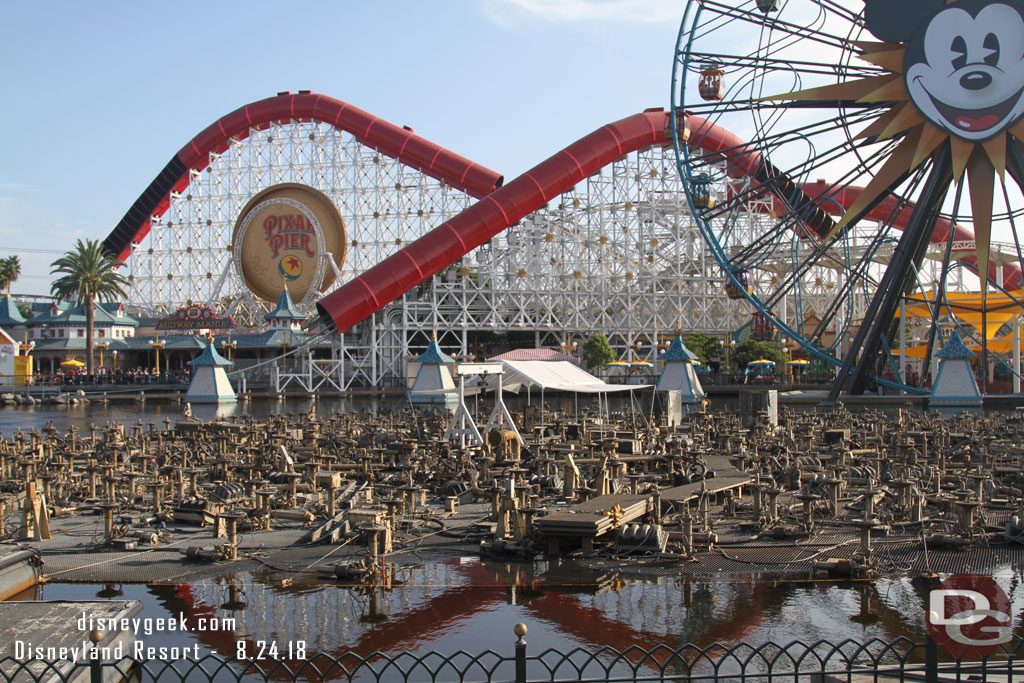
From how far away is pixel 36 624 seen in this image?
30.2 feet

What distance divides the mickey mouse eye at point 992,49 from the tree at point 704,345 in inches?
1300

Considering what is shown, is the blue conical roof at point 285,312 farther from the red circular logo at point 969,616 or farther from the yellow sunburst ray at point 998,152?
the red circular logo at point 969,616

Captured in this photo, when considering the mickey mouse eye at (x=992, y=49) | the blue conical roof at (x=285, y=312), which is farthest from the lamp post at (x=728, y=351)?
the mickey mouse eye at (x=992, y=49)

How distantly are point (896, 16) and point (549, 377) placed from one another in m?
16.7

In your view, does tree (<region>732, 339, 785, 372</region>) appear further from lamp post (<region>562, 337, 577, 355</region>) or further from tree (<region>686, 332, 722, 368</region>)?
lamp post (<region>562, 337, 577, 355</region>)

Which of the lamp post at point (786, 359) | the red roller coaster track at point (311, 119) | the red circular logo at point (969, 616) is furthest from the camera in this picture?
the red roller coaster track at point (311, 119)

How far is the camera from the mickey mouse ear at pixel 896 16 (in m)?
30.9

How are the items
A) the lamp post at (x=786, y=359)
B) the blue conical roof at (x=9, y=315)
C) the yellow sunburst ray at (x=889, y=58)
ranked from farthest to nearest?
the blue conical roof at (x=9, y=315)
the lamp post at (x=786, y=359)
the yellow sunburst ray at (x=889, y=58)

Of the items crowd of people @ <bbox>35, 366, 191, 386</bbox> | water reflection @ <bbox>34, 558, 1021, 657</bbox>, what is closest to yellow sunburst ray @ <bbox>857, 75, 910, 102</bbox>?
water reflection @ <bbox>34, 558, 1021, 657</bbox>

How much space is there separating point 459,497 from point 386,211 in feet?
152

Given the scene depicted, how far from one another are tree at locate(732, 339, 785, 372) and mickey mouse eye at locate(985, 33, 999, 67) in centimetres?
3293

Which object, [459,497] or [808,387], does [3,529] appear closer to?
[459,497]

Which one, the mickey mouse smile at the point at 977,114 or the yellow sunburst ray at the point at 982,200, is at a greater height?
the mickey mouse smile at the point at 977,114

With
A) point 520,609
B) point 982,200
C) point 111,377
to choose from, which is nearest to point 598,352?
point 982,200
